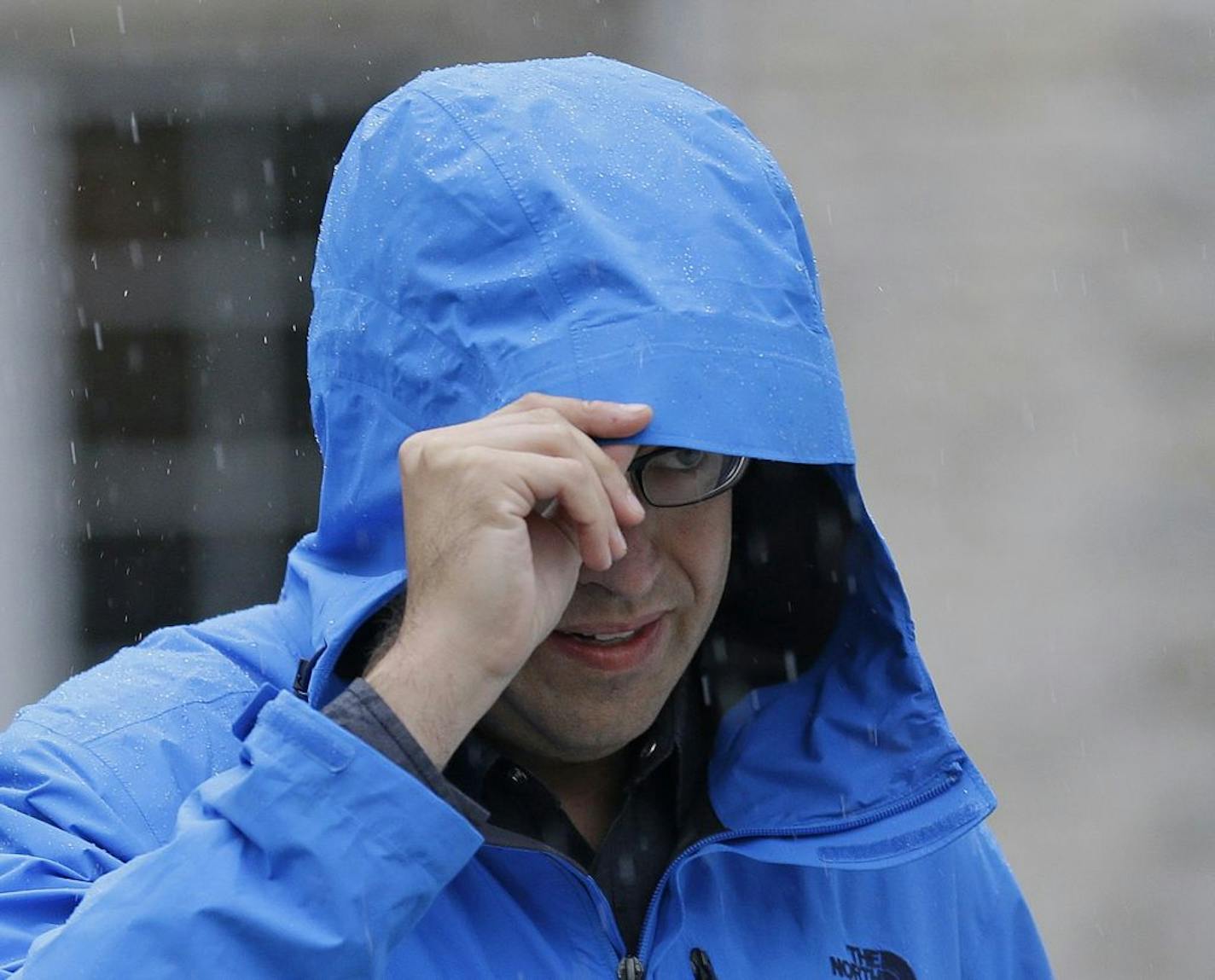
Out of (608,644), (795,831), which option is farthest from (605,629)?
(795,831)

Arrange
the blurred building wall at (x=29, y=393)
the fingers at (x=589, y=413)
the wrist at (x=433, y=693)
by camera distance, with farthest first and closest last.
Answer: the blurred building wall at (x=29, y=393), the fingers at (x=589, y=413), the wrist at (x=433, y=693)

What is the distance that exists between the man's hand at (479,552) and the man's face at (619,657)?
0.27 metres

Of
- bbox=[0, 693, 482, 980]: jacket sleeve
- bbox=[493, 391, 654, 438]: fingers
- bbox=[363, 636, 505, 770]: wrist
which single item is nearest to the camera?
bbox=[0, 693, 482, 980]: jacket sleeve

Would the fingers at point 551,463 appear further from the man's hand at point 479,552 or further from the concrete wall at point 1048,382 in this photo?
the concrete wall at point 1048,382

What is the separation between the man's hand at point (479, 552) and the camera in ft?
5.21

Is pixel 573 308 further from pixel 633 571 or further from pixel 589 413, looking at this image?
pixel 633 571

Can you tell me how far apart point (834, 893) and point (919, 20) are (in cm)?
282

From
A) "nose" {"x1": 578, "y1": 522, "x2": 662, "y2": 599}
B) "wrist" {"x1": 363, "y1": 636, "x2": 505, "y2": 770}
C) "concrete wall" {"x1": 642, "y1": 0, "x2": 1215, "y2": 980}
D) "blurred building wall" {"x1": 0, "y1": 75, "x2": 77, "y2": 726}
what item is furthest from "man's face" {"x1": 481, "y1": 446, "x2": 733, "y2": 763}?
"blurred building wall" {"x1": 0, "y1": 75, "x2": 77, "y2": 726}

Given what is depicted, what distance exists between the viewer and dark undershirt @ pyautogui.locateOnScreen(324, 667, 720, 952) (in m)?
1.96

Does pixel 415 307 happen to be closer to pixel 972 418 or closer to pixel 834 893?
pixel 834 893

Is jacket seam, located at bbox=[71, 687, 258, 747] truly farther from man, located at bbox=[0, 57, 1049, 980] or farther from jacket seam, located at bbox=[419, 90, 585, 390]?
jacket seam, located at bbox=[419, 90, 585, 390]

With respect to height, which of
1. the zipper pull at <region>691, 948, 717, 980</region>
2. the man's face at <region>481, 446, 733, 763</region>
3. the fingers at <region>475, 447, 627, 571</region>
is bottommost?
the zipper pull at <region>691, 948, 717, 980</region>

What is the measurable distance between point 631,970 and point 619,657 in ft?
1.06

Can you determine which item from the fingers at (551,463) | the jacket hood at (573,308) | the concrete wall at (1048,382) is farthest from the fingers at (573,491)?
the concrete wall at (1048,382)
